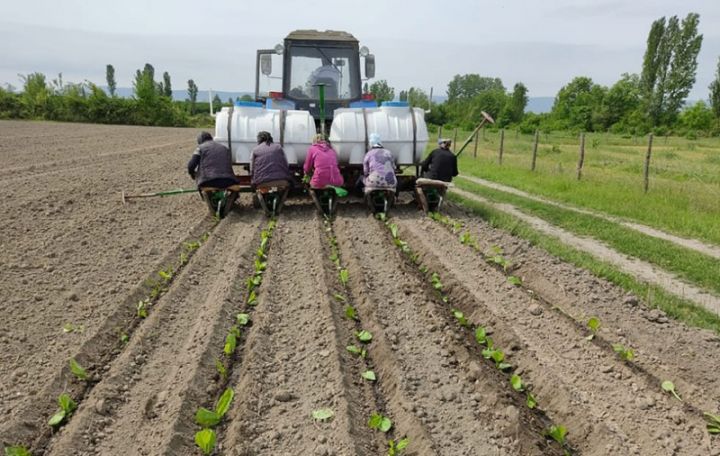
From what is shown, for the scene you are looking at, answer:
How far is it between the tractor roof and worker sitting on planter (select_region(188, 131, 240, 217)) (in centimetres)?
270

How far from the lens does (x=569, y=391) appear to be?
3.70 meters

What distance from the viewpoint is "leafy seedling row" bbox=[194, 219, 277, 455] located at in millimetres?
3061

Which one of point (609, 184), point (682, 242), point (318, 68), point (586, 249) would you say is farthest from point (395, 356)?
point (609, 184)

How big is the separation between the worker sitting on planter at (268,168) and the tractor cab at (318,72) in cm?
180

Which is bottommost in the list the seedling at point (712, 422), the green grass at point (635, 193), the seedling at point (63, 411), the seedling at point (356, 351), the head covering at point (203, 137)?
the seedling at point (63, 411)

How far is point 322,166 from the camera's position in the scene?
28.5 feet

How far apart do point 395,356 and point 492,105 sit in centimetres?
6566

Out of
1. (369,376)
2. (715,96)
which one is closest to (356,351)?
(369,376)

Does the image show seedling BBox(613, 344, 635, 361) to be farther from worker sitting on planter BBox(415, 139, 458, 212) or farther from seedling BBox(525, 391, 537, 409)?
worker sitting on planter BBox(415, 139, 458, 212)

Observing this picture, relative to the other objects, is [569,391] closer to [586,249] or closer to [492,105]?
[586,249]

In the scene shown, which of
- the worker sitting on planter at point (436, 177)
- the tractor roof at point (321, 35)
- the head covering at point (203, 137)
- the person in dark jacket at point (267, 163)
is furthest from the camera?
the tractor roof at point (321, 35)

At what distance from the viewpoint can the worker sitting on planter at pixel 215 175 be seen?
872cm

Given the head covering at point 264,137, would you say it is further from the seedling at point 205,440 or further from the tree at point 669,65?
the tree at point 669,65

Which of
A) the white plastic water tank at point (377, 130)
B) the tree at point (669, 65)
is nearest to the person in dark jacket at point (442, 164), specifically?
the white plastic water tank at point (377, 130)
